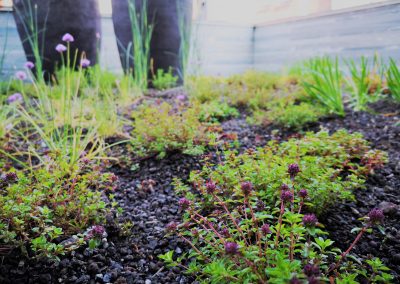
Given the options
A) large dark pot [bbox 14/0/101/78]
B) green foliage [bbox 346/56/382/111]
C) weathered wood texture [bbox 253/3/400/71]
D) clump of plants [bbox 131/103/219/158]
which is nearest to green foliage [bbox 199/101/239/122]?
clump of plants [bbox 131/103/219/158]

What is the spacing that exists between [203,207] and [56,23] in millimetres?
3787

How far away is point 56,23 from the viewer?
13.8ft

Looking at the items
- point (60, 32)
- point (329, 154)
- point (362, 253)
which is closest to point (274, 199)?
point (362, 253)

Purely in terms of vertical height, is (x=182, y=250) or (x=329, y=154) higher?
(x=329, y=154)

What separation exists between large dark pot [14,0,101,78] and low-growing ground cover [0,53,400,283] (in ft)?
6.14

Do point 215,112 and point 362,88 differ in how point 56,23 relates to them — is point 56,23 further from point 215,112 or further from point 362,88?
point 362,88

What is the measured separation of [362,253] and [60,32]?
4.30m

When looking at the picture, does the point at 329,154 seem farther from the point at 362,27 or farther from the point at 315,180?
the point at 362,27

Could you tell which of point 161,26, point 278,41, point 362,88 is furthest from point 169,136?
point 278,41

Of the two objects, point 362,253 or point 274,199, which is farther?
point 274,199

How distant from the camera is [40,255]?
3.79 feet

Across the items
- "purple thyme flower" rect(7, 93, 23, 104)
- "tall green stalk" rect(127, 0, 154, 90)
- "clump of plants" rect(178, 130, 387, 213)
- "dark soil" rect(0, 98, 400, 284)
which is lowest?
"dark soil" rect(0, 98, 400, 284)

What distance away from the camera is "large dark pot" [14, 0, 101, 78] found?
413 centimetres

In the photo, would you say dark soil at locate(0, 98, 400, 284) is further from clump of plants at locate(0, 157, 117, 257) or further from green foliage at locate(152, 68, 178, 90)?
green foliage at locate(152, 68, 178, 90)
